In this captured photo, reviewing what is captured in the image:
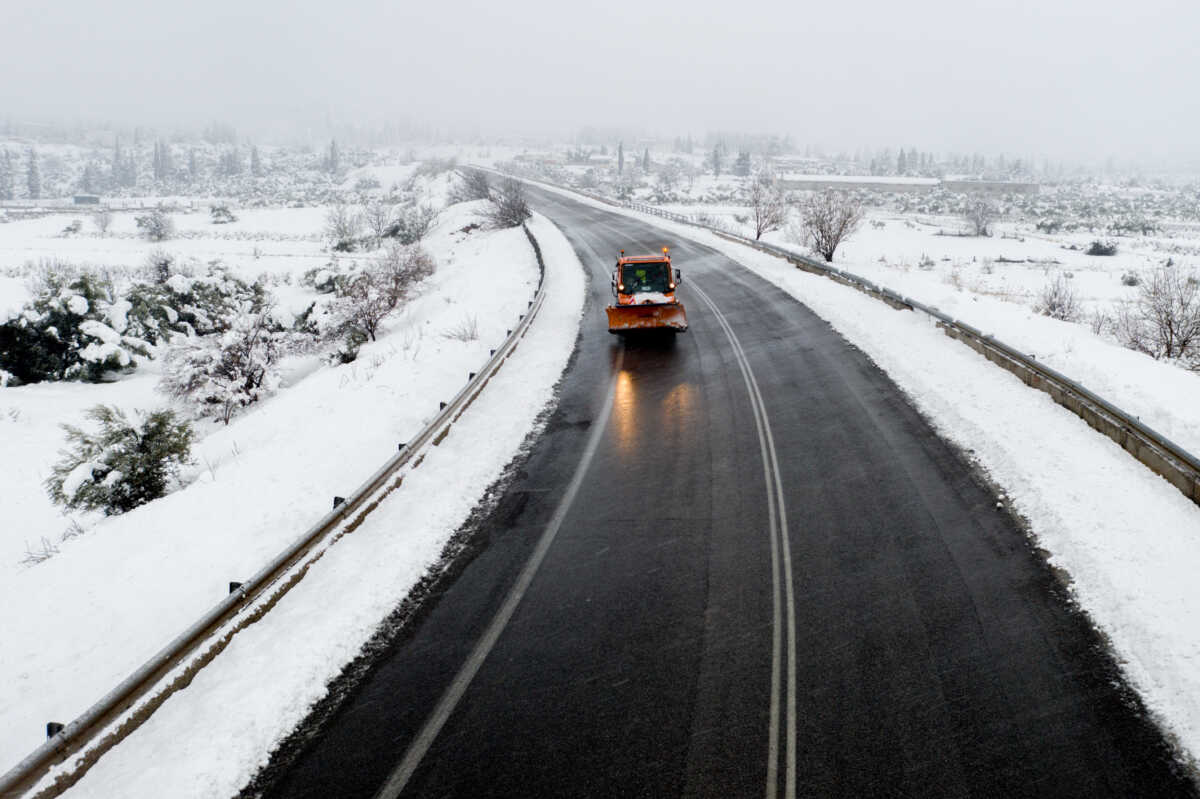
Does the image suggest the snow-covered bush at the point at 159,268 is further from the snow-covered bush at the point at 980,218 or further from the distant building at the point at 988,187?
the distant building at the point at 988,187

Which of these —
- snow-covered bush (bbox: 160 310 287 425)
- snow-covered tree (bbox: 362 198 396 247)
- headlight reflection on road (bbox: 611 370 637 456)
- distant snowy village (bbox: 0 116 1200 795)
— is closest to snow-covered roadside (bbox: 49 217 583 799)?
distant snowy village (bbox: 0 116 1200 795)

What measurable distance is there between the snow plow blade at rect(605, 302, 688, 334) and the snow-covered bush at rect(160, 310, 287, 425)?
1291 cm

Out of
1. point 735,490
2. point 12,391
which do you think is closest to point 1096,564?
point 735,490

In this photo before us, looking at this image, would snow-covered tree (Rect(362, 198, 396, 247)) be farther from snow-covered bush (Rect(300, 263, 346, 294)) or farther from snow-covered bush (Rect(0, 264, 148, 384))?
snow-covered bush (Rect(0, 264, 148, 384))

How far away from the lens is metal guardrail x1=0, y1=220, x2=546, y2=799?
5215mm

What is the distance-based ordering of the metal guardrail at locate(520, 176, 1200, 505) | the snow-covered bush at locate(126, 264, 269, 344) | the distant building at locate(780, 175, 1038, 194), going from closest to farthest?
1. the metal guardrail at locate(520, 176, 1200, 505)
2. the snow-covered bush at locate(126, 264, 269, 344)
3. the distant building at locate(780, 175, 1038, 194)

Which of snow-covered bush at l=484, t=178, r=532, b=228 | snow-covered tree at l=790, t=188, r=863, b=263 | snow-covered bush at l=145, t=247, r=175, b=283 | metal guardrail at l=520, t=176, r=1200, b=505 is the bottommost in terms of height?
metal guardrail at l=520, t=176, r=1200, b=505

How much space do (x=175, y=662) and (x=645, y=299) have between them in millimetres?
15131

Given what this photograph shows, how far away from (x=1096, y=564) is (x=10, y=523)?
68.0 feet

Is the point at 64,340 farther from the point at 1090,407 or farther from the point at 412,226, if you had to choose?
the point at 412,226

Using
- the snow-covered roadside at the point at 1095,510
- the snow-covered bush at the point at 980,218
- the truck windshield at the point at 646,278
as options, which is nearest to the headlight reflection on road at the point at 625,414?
the truck windshield at the point at 646,278

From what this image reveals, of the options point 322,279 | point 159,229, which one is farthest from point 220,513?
point 159,229

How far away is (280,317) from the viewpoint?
33438 mm

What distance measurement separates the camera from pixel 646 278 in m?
20.2
